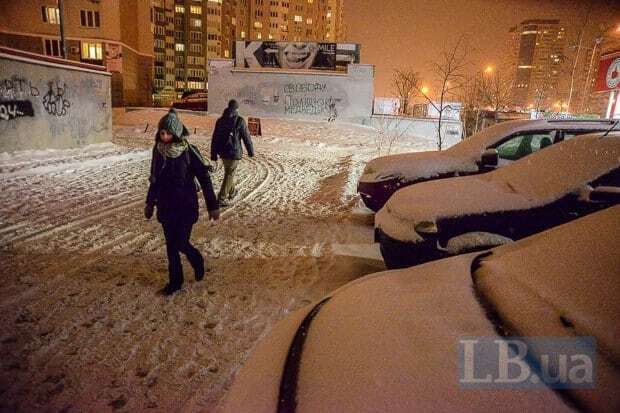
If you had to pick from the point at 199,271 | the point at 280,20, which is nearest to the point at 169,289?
the point at 199,271

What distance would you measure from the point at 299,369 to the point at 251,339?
187cm

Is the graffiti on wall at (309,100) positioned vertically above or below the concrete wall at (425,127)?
above

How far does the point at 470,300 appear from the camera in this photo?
1.83 metres

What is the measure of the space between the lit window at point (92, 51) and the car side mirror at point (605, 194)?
5112 centimetres

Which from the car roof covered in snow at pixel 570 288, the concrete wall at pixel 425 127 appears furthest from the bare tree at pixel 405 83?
the car roof covered in snow at pixel 570 288

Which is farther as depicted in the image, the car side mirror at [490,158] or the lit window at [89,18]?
the lit window at [89,18]

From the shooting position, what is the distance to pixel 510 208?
3824 millimetres

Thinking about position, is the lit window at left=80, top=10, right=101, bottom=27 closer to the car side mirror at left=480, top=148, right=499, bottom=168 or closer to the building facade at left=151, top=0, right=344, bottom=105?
the building facade at left=151, top=0, right=344, bottom=105

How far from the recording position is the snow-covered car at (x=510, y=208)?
3.73 m

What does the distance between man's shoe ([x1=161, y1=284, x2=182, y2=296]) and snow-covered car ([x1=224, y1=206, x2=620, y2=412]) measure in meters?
2.31

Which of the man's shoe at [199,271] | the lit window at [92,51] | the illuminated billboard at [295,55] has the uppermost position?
the lit window at [92,51]

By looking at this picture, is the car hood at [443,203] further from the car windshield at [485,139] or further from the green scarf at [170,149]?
the green scarf at [170,149]

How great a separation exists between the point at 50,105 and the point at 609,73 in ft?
83.2

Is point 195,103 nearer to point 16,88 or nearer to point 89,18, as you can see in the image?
point 89,18
